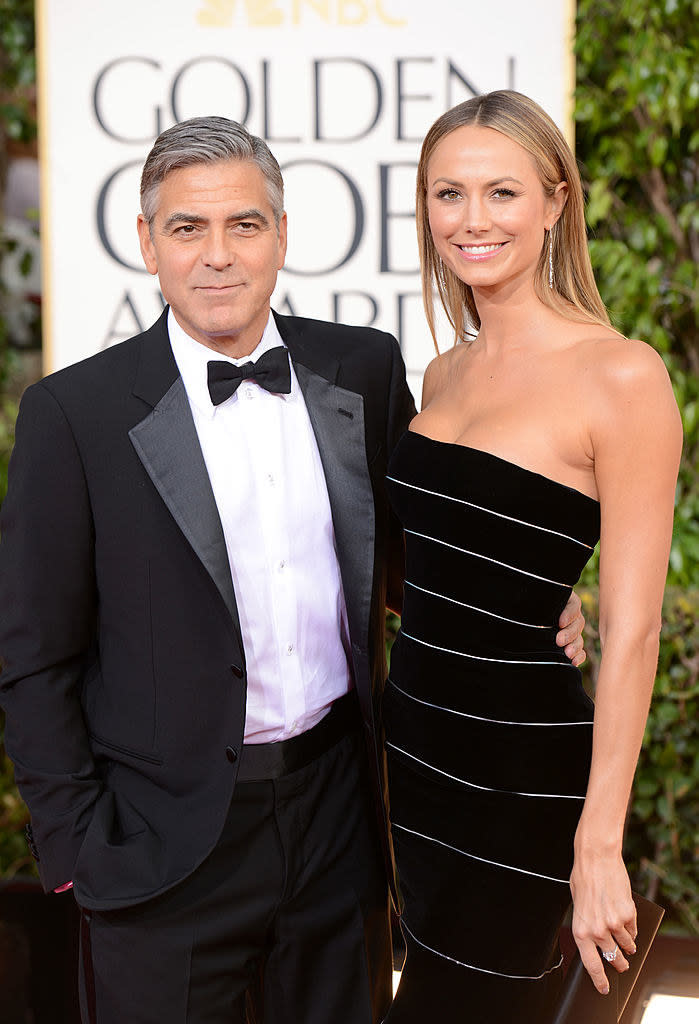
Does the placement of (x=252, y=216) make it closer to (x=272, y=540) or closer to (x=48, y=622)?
(x=272, y=540)

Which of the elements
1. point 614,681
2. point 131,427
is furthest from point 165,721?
point 614,681

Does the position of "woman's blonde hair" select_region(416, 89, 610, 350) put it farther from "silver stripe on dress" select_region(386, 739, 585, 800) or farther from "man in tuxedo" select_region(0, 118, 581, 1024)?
"silver stripe on dress" select_region(386, 739, 585, 800)

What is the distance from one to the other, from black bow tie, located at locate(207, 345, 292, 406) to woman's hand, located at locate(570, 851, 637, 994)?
0.83 meters

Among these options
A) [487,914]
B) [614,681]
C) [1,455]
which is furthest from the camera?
[1,455]

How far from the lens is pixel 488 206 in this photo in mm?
1679

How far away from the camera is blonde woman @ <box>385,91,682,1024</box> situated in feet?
5.09

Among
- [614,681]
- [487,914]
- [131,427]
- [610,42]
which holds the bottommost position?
[487,914]

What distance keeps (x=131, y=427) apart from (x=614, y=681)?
0.80m

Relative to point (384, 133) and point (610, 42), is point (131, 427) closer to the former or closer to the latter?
point (384, 133)

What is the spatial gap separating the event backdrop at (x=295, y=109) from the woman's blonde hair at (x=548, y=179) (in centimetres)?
137

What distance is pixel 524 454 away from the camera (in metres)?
1.64

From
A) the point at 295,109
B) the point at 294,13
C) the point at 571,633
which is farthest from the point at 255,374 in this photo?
the point at 294,13

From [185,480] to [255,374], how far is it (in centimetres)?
21

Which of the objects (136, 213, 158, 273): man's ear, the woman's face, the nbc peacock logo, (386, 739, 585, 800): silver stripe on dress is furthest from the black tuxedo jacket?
the nbc peacock logo
